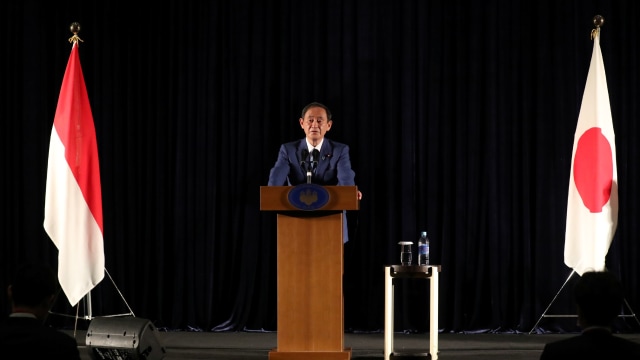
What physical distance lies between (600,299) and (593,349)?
0.47ft

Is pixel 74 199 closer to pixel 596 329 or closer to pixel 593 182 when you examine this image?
pixel 593 182

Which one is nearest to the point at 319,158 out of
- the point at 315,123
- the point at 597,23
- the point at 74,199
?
the point at 315,123

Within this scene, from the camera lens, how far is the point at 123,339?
12.3 feet

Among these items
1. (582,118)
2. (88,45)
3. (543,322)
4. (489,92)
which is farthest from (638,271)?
(88,45)

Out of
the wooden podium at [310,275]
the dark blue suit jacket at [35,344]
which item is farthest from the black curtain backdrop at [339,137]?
the dark blue suit jacket at [35,344]

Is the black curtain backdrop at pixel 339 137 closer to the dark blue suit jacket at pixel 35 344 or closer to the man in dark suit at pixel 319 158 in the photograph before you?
the man in dark suit at pixel 319 158

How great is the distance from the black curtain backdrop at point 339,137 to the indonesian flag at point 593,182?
37cm

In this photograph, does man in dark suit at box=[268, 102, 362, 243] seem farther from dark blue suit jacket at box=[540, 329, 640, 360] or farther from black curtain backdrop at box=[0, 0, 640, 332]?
dark blue suit jacket at box=[540, 329, 640, 360]

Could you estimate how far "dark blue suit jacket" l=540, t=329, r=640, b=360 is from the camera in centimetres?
207

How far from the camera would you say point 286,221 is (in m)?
4.79

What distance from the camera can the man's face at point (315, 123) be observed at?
18.6 feet

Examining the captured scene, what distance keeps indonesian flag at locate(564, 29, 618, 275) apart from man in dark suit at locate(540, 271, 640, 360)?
3.94 meters

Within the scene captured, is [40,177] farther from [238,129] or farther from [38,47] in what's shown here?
[238,129]

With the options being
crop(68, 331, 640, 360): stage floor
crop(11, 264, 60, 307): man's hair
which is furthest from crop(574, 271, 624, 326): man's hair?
crop(68, 331, 640, 360): stage floor
